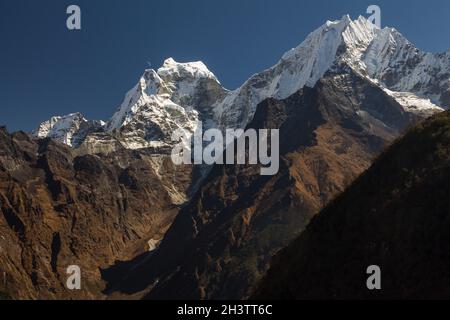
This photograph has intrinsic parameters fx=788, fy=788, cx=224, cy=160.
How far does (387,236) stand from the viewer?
228 ft

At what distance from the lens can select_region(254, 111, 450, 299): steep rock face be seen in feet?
214

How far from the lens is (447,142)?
7362cm

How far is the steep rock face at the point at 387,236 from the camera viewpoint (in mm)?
65137
